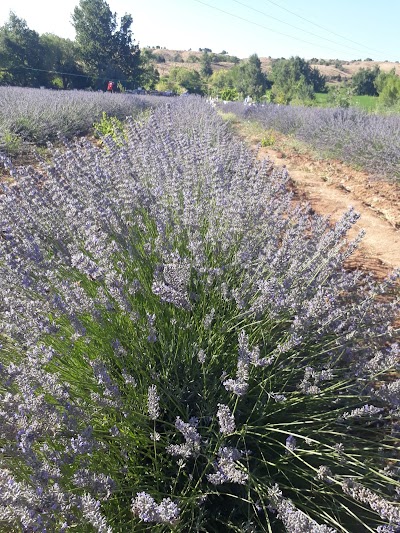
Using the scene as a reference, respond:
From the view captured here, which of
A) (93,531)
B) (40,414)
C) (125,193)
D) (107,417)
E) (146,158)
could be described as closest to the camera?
(40,414)

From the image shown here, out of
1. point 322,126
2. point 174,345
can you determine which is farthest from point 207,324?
point 322,126

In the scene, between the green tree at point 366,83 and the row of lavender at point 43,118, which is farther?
the green tree at point 366,83

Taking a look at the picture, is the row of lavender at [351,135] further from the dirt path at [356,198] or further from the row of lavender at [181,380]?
the row of lavender at [181,380]

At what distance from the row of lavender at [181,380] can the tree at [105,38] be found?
43.0 m

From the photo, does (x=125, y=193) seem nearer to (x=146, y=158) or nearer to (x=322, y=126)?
(x=146, y=158)

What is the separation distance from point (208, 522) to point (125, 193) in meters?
1.72

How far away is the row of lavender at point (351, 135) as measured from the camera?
7605mm

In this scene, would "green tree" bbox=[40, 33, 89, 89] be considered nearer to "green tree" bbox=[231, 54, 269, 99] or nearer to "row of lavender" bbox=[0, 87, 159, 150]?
"green tree" bbox=[231, 54, 269, 99]

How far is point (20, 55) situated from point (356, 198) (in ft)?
118

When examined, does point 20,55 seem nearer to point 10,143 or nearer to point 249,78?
point 249,78

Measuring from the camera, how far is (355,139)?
8.69 metres

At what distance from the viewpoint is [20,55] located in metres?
32.5

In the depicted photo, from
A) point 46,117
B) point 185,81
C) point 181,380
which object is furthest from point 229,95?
point 181,380

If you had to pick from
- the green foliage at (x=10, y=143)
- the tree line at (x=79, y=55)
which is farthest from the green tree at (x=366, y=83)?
the green foliage at (x=10, y=143)
